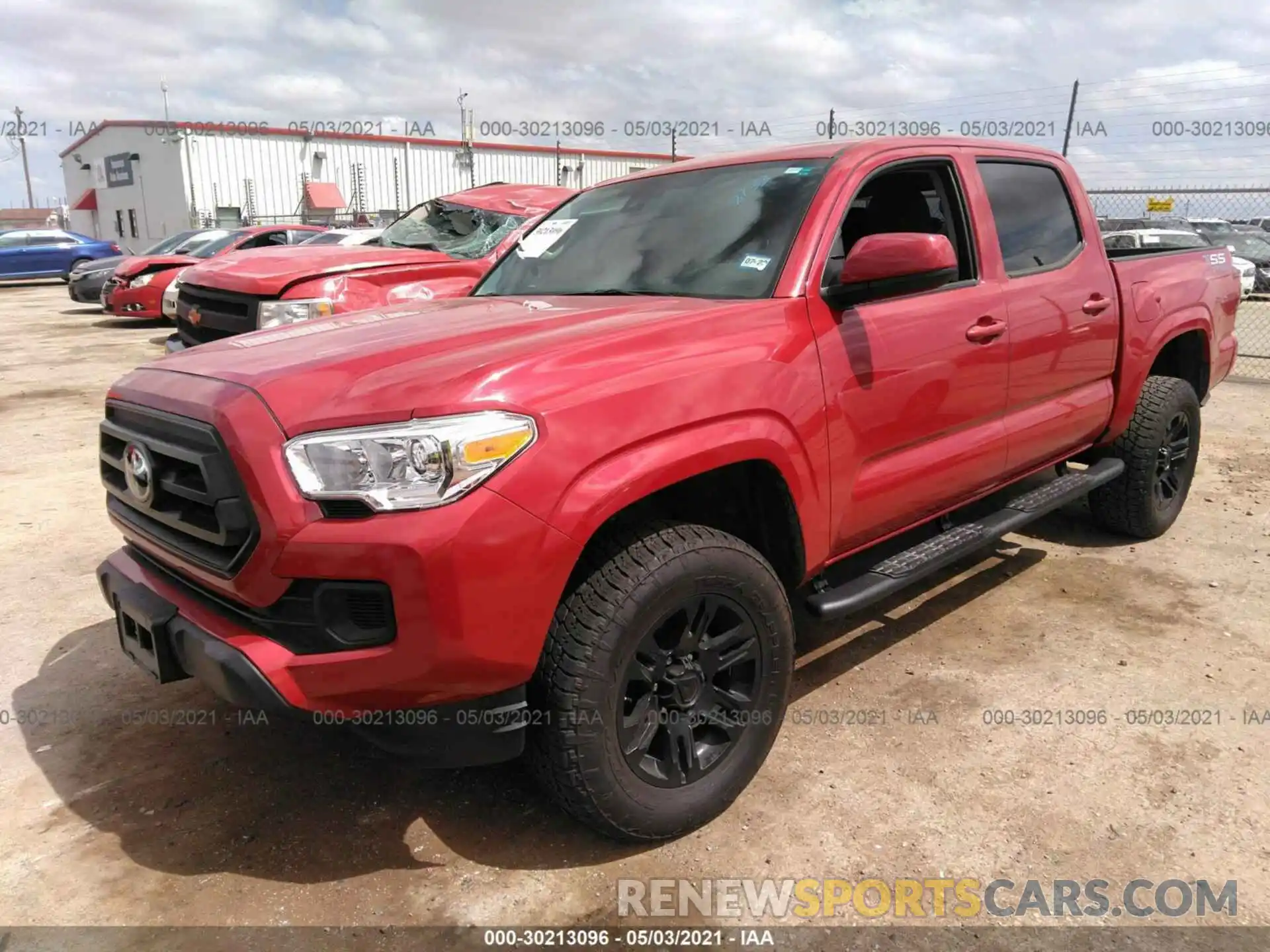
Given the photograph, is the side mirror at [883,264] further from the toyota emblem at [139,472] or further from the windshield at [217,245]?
the windshield at [217,245]

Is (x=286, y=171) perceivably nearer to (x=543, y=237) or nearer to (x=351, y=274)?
(x=351, y=274)

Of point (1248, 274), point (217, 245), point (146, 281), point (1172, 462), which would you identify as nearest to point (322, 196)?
point (217, 245)

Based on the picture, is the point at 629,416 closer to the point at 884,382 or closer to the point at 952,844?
the point at 884,382

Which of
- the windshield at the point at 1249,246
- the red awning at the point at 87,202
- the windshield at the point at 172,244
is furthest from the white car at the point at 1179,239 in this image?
the red awning at the point at 87,202

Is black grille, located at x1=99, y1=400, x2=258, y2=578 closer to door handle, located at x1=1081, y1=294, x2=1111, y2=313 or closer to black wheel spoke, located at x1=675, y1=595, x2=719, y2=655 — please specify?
black wheel spoke, located at x1=675, y1=595, x2=719, y2=655

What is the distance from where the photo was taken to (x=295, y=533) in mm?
2033

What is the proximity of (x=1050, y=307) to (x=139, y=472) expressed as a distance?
3302 mm

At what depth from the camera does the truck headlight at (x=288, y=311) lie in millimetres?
5578

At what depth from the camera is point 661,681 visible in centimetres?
246

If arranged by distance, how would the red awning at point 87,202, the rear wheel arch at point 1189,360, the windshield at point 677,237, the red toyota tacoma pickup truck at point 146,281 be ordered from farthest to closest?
the red awning at point 87,202 < the red toyota tacoma pickup truck at point 146,281 < the rear wheel arch at point 1189,360 < the windshield at point 677,237

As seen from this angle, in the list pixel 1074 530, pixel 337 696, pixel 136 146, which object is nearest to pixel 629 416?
pixel 337 696

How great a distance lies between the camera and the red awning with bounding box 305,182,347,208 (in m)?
33.1

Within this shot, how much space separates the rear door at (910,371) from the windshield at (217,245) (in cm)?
1318

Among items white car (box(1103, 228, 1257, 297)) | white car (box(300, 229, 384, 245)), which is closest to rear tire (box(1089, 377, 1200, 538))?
white car (box(300, 229, 384, 245))
